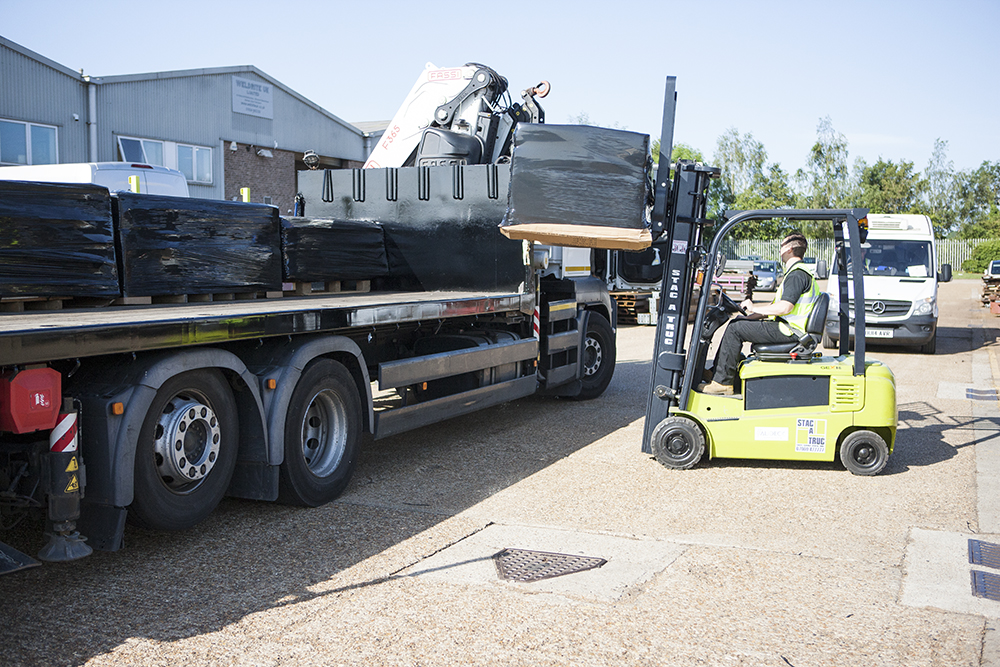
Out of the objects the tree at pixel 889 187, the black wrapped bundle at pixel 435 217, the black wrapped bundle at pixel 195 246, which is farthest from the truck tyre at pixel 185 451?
the tree at pixel 889 187

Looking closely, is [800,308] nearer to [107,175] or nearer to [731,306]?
[731,306]

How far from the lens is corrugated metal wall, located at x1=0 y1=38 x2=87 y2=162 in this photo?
2127 centimetres

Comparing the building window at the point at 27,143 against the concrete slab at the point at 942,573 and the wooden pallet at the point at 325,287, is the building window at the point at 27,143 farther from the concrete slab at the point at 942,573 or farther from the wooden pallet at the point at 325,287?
the concrete slab at the point at 942,573

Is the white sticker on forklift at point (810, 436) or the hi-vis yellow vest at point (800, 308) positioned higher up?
the hi-vis yellow vest at point (800, 308)

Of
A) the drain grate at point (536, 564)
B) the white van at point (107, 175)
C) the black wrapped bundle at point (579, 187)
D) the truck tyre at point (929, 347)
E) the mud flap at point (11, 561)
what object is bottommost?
the drain grate at point (536, 564)

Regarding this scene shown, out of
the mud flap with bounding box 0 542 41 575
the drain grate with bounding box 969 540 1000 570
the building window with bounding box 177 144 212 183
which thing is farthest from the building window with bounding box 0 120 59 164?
the drain grate with bounding box 969 540 1000 570

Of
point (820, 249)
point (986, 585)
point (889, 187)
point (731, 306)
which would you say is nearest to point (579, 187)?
point (731, 306)

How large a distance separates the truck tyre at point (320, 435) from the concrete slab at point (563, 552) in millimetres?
1238

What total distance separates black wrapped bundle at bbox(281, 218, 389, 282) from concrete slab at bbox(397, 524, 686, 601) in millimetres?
3450

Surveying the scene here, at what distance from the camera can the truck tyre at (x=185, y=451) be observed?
478 cm

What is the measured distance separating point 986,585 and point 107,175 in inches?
460

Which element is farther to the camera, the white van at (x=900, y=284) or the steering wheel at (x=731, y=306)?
the white van at (x=900, y=284)

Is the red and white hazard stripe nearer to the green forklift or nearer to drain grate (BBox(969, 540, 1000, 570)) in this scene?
the green forklift

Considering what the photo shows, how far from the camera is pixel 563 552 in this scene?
525 centimetres
